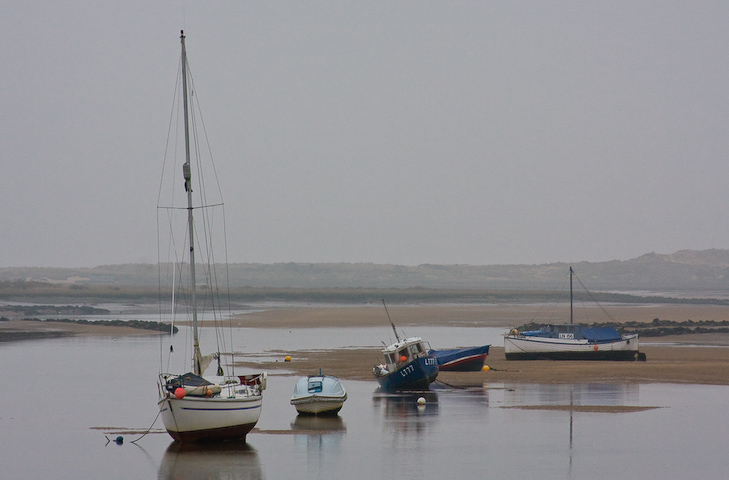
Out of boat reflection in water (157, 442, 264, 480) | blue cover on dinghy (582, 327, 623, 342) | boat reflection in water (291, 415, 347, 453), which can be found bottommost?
boat reflection in water (291, 415, 347, 453)

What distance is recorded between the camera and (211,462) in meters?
22.7

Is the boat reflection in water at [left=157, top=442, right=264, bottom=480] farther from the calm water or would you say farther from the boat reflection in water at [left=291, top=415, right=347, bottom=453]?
the boat reflection in water at [left=291, top=415, right=347, bottom=453]

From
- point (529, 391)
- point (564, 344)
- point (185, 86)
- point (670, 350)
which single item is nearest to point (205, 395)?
point (185, 86)

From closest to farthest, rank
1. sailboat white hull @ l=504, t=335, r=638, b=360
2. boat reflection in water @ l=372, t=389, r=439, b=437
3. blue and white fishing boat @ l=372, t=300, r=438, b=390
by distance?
boat reflection in water @ l=372, t=389, r=439, b=437
blue and white fishing boat @ l=372, t=300, r=438, b=390
sailboat white hull @ l=504, t=335, r=638, b=360

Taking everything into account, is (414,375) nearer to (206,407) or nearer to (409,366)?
(409,366)

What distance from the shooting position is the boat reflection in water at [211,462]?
21.3 meters

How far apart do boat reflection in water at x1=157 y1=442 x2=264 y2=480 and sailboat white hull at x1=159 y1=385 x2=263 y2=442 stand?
0.33 meters

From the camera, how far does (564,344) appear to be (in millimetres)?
45594

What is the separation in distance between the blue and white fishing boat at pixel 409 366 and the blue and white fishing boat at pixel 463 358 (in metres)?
5.30

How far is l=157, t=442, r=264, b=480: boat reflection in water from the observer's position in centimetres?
2127

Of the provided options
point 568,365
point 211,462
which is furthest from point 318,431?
point 568,365

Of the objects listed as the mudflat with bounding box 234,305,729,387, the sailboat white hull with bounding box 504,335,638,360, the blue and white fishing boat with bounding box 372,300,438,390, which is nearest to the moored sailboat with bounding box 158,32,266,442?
the blue and white fishing boat with bounding box 372,300,438,390

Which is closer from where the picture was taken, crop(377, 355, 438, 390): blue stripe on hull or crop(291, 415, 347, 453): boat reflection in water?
crop(291, 415, 347, 453): boat reflection in water

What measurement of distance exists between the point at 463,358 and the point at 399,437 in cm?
1542
